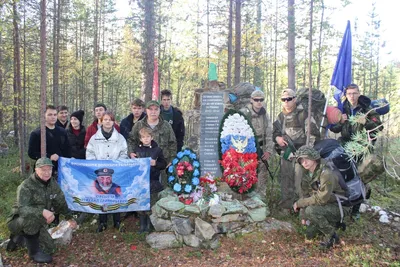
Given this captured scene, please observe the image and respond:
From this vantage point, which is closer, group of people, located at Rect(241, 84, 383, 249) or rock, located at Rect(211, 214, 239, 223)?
group of people, located at Rect(241, 84, 383, 249)

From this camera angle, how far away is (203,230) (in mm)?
5004

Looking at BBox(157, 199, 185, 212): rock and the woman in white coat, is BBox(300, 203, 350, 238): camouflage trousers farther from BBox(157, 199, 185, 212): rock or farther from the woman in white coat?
the woman in white coat

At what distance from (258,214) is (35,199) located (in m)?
3.69

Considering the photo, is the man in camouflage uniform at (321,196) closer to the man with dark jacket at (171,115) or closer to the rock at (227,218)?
the rock at (227,218)

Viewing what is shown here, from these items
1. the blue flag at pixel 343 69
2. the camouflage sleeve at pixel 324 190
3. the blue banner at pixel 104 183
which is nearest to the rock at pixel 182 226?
the blue banner at pixel 104 183

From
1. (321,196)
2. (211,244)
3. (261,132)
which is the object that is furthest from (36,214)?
(261,132)

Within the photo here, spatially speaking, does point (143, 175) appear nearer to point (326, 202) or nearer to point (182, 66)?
point (326, 202)

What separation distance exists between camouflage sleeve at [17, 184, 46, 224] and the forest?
5.74 ft

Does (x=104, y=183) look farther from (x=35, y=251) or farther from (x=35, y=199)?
(x=35, y=251)

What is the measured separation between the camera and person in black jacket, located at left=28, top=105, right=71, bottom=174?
215 inches

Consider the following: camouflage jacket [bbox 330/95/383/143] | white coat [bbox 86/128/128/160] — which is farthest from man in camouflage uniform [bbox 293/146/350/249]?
white coat [bbox 86/128/128/160]

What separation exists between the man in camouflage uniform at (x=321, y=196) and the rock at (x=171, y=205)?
6.60 ft

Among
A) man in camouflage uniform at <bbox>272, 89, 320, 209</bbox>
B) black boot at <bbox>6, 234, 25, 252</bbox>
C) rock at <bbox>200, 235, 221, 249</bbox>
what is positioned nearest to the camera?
black boot at <bbox>6, 234, 25, 252</bbox>

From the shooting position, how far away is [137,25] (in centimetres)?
1148
